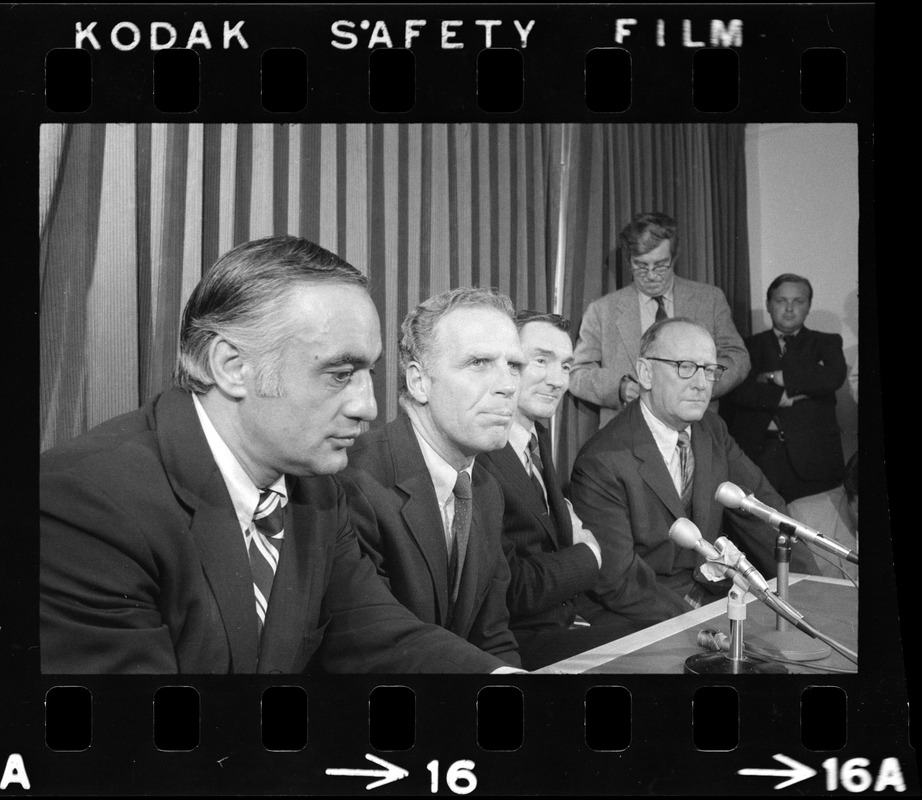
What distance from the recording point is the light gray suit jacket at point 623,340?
288 centimetres

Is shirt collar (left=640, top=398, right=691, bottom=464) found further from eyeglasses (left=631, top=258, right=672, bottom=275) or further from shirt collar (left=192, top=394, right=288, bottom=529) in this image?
shirt collar (left=192, top=394, right=288, bottom=529)

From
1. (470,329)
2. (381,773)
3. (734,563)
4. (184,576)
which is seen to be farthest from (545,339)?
(381,773)

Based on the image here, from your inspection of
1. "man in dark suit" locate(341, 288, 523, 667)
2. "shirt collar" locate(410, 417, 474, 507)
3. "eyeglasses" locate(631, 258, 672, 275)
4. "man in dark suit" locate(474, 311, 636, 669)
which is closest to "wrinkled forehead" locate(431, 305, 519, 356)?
"man in dark suit" locate(341, 288, 523, 667)

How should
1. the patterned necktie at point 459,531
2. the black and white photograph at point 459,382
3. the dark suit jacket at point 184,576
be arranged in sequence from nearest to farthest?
1. the dark suit jacket at point 184,576
2. the black and white photograph at point 459,382
3. the patterned necktie at point 459,531

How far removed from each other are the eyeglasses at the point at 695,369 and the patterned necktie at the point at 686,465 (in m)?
0.15

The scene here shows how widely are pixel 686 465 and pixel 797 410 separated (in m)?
0.32

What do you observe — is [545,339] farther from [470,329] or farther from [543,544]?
[543,544]

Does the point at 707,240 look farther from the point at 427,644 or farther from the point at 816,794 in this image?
the point at 816,794

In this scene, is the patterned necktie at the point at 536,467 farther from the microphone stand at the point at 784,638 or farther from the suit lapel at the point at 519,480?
the microphone stand at the point at 784,638

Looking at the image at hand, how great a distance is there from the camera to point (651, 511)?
297 cm

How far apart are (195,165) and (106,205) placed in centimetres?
24

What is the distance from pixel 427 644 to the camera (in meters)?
2.85

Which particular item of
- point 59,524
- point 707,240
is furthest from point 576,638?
point 59,524

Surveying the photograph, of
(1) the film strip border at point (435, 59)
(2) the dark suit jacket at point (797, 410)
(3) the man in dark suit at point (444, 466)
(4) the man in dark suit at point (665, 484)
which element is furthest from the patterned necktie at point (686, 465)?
(1) the film strip border at point (435, 59)
